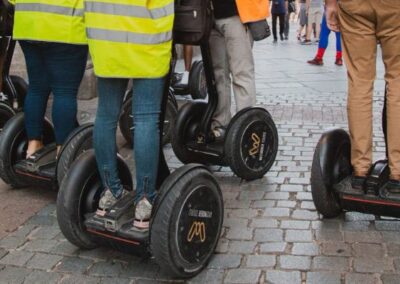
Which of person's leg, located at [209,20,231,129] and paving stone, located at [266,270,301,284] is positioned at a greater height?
person's leg, located at [209,20,231,129]

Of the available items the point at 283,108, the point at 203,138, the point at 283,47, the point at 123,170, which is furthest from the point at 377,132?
the point at 283,47

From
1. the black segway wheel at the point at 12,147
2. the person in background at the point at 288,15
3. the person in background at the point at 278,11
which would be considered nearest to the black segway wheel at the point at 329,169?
the black segway wheel at the point at 12,147

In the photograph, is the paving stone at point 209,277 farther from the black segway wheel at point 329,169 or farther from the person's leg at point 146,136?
the black segway wheel at point 329,169

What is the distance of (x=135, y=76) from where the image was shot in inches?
114

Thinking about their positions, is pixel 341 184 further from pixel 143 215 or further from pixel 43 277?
pixel 43 277

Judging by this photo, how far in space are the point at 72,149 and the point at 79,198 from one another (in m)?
0.70

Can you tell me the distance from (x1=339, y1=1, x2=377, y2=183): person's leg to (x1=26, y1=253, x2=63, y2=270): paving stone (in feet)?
5.96

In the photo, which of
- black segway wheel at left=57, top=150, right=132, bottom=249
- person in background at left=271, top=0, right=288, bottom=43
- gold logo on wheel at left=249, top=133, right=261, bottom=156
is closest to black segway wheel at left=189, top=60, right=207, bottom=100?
gold logo on wheel at left=249, top=133, right=261, bottom=156

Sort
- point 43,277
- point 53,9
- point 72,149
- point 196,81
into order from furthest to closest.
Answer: point 196,81
point 72,149
point 53,9
point 43,277

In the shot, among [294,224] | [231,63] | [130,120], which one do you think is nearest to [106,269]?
[294,224]

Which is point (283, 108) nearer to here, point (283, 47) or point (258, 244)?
point (258, 244)

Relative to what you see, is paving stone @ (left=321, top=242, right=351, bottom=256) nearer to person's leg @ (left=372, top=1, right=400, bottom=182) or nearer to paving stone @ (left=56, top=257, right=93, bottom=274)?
person's leg @ (left=372, top=1, right=400, bottom=182)

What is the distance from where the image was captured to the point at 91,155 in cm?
333

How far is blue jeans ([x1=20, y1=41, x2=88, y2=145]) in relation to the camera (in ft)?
12.9
